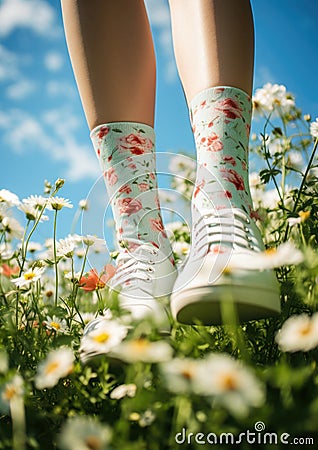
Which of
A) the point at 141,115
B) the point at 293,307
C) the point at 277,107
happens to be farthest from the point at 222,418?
the point at 277,107

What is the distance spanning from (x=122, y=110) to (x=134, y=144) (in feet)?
0.23

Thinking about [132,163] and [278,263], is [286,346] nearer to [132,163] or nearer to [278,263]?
[278,263]

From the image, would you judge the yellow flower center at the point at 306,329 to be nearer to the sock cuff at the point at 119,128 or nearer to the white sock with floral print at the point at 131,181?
the white sock with floral print at the point at 131,181

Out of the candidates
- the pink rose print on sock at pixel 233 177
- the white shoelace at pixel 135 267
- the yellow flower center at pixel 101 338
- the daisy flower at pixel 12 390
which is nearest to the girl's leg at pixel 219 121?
the pink rose print on sock at pixel 233 177

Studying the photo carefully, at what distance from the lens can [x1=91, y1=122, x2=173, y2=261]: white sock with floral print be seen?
3.41 ft

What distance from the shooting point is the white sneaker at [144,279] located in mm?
921

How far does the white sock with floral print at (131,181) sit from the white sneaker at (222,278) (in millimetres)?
148

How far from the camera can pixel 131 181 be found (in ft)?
3.49

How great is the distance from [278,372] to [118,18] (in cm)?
85

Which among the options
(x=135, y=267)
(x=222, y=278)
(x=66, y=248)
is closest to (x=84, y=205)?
(x=66, y=248)

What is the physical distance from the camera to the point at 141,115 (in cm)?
112

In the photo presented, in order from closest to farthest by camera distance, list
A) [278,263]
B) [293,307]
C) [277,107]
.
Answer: [278,263] → [293,307] → [277,107]

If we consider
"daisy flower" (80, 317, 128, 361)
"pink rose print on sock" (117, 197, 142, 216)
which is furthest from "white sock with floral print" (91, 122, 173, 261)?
"daisy flower" (80, 317, 128, 361)

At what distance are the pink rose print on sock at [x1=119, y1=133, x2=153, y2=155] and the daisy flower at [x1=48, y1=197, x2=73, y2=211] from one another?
0.53 feet
